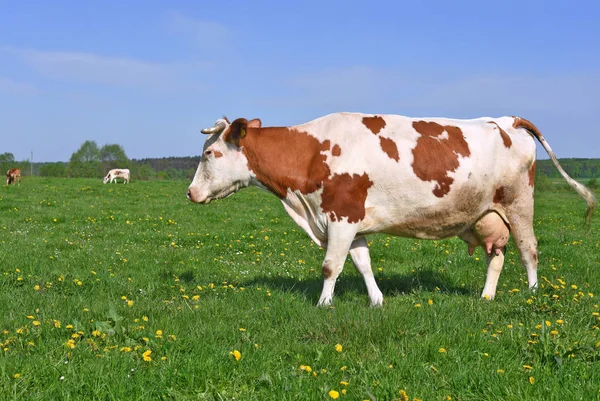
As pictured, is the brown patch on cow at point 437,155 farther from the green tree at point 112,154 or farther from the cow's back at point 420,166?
the green tree at point 112,154

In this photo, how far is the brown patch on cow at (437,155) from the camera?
7.18 meters

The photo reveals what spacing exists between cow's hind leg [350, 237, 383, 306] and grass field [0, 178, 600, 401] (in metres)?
0.16

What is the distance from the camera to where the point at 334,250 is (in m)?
7.12

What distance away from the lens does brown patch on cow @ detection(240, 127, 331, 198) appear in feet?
23.9

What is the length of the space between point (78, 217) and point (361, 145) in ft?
41.8

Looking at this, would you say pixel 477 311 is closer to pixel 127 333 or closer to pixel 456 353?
pixel 456 353

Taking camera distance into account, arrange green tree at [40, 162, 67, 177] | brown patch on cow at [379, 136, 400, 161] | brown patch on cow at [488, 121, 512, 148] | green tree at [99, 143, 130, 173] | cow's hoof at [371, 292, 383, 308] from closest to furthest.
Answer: brown patch on cow at [379, 136, 400, 161]
cow's hoof at [371, 292, 383, 308]
brown patch on cow at [488, 121, 512, 148]
green tree at [40, 162, 67, 177]
green tree at [99, 143, 130, 173]

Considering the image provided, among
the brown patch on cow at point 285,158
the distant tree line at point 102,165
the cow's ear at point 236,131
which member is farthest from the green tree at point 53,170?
the brown patch on cow at point 285,158

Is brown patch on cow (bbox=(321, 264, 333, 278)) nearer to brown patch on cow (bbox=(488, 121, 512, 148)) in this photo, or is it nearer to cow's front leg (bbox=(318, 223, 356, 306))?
cow's front leg (bbox=(318, 223, 356, 306))

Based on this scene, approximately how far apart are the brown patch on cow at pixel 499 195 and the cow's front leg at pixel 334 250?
1981 millimetres

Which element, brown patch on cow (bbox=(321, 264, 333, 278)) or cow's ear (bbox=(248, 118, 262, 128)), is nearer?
brown patch on cow (bbox=(321, 264, 333, 278))

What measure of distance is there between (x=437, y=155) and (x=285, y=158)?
1878 millimetres

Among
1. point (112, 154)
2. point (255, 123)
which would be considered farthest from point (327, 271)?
point (112, 154)

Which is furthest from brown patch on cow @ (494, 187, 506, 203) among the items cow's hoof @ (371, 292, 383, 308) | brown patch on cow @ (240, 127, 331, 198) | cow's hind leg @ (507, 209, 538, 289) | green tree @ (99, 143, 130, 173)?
green tree @ (99, 143, 130, 173)
